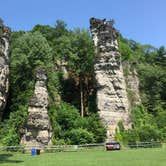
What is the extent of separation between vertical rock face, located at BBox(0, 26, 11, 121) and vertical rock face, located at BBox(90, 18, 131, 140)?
500 inches

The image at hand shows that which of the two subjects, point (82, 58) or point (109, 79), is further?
point (82, 58)

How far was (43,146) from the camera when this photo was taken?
38594mm

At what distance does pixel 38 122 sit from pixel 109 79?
1355 centimetres

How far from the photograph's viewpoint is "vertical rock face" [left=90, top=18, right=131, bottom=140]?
47.1m

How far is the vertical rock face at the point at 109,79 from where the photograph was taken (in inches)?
1852

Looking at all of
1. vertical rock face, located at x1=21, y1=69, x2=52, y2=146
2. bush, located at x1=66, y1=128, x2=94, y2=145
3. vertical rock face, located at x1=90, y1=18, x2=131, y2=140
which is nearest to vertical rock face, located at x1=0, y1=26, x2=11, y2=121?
vertical rock face, located at x1=21, y1=69, x2=52, y2=146

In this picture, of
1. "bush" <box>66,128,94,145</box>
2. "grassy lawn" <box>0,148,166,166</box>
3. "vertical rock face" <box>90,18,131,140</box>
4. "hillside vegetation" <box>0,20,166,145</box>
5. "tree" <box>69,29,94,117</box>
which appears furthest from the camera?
"tree" <box>69,29,94,117</box>

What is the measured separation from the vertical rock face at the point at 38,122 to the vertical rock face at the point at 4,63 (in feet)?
13.0

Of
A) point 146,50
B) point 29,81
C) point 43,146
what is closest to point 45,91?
point 29,81

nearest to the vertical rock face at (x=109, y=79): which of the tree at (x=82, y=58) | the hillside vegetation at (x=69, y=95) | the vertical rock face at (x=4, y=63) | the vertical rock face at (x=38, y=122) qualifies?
the hillside vegetation at (x=69, y=95)

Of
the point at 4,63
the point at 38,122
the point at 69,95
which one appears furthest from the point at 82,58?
the point at 38,122

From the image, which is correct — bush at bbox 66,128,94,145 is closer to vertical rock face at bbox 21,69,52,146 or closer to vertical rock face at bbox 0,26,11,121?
vertical rock face at bbox 21,69,52,146

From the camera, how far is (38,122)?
1582 inches

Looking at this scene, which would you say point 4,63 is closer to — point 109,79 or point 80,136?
point 80,136
